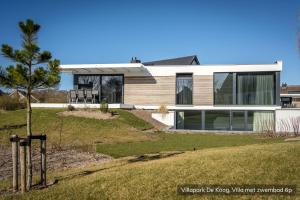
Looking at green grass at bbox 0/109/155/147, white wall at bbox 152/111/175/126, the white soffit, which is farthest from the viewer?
white wall at bbox 152/111/175/126

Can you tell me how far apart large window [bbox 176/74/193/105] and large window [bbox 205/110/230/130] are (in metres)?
1.92

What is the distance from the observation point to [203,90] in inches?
999

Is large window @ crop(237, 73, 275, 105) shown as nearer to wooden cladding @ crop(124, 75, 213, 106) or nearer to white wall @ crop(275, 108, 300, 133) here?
white wall @ crop(275, 108, 300, 133)

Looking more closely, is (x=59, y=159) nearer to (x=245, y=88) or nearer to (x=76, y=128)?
(x=76, y=128)

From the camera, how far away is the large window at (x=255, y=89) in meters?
24.1

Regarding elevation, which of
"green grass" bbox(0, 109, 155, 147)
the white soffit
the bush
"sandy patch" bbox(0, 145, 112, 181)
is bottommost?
"sandy patch" bbox(0, 145, 112, 181)

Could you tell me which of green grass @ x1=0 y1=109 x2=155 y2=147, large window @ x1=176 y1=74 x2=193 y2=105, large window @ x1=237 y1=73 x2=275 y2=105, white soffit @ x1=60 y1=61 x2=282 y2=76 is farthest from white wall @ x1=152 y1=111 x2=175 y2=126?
large window @ x1=237 y1=73 x2=275 y2=105

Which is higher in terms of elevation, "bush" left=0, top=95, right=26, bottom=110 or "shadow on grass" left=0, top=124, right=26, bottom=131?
"bush" left=0, top=95, right=26, bottom=110

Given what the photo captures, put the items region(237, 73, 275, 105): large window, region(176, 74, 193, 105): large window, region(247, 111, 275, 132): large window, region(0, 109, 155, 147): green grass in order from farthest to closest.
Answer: region(176, 74, 193, 105): large window < region(237, 73, 275, 105): large window < region(247, 111, 275, 132): large window < region(0, 109, 155, 147): green grass

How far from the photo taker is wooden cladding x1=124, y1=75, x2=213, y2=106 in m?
25.3

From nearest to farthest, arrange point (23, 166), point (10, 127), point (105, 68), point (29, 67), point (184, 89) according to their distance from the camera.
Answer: point (23, 166) < point (29, 67) < point (10, 127) < point (184, 89) < point (105, 68)

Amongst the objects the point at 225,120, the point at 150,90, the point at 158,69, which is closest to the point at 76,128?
the point at 150,90

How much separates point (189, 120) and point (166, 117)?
1.80 metres

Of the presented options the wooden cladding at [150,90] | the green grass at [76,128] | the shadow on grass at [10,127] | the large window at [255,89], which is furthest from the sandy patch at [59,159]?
the large window at [255,89]
